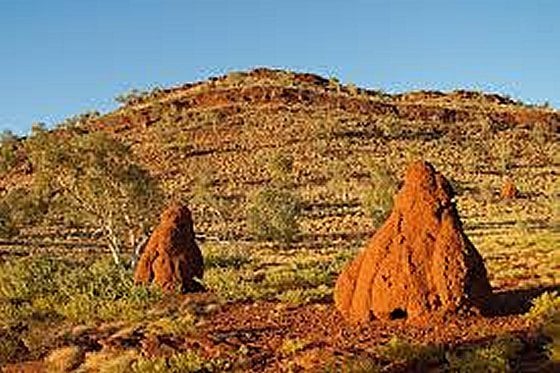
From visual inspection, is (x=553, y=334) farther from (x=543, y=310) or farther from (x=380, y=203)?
(x=380, y=203)

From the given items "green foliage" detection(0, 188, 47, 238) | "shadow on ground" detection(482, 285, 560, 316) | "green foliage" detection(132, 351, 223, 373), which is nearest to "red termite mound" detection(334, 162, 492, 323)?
"shadow on ground" detection(482, 285, 560, 316)

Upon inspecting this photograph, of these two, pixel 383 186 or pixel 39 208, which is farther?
pixel 383 186

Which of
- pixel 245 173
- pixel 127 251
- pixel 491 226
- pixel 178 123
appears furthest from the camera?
pixel 178 123

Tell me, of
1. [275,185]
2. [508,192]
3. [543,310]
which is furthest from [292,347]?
[275,185]

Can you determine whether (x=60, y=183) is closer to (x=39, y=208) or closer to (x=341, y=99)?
(x=39, y=208)

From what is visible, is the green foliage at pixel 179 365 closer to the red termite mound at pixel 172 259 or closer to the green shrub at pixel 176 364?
the green shrub at pixel 176 364

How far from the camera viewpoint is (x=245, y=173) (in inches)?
3558

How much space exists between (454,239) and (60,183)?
993 inches

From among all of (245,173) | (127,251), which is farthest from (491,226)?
(245,173)

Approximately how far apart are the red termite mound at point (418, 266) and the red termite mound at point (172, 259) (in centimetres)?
706

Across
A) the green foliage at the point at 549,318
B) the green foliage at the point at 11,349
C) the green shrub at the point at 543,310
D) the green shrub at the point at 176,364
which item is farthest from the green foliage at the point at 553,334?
the green foliage at the point at 11,349

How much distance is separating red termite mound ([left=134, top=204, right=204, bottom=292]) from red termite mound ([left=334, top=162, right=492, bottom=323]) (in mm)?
7064

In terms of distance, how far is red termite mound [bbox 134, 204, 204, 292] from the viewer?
25266 mm

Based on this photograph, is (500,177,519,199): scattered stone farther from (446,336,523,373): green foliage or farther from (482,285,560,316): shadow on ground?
(446,336,523,373): green foliage
